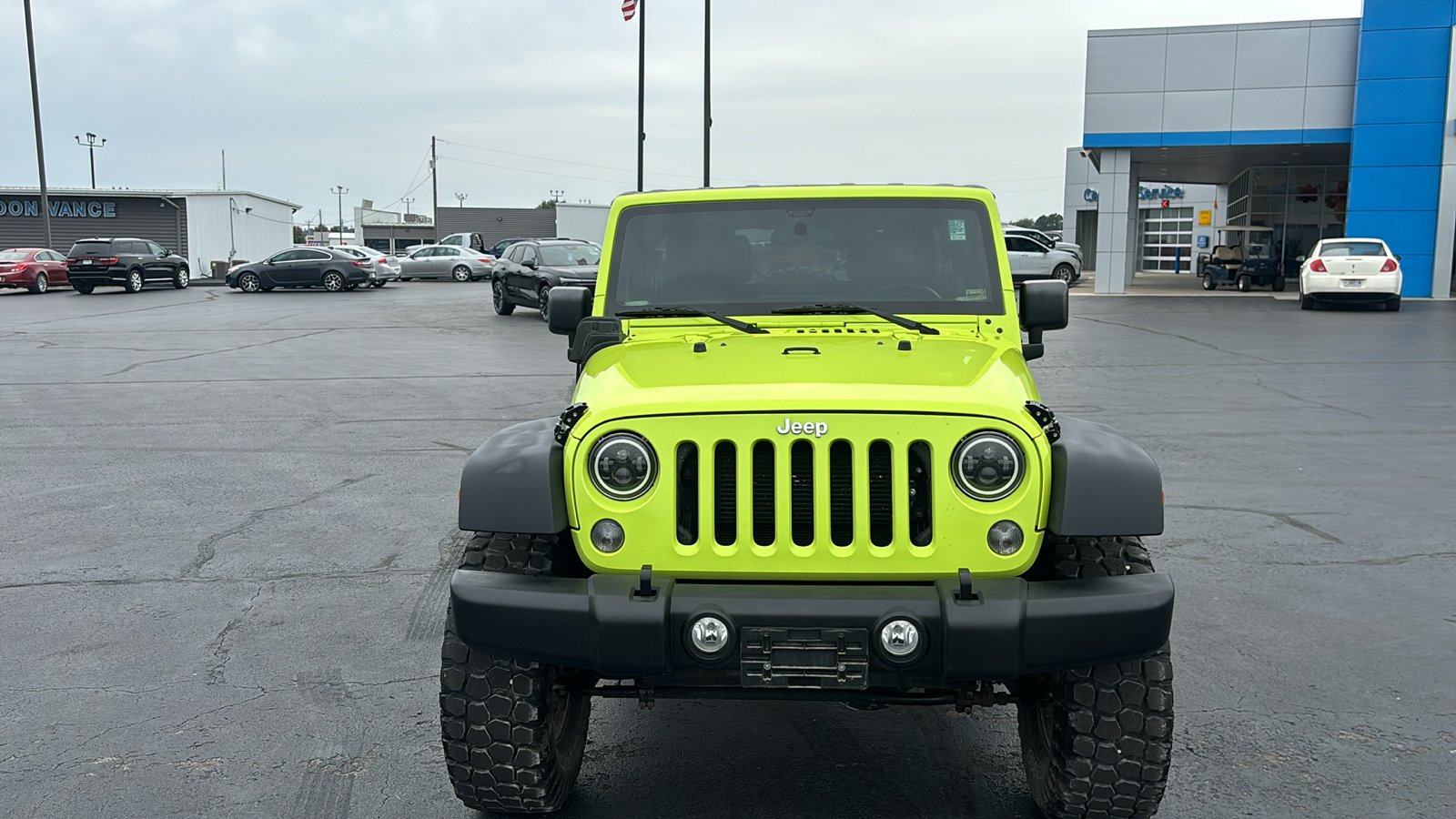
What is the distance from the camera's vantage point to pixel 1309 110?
102 feet

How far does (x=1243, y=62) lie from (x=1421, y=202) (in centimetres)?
563

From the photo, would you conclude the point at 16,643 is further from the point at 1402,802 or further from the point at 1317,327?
the point at 1317,327

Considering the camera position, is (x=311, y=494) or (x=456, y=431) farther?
(x=456, y=431)

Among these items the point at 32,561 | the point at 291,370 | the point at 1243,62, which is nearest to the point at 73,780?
the point at 32,561

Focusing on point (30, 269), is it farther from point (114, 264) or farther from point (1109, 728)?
point (1109, 728)

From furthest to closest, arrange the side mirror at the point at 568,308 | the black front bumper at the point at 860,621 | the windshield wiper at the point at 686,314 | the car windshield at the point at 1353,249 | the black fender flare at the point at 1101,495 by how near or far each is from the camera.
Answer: the car windshield at the point at 1353,249 < the side mirror at the point at 568,308 < the windshield wiper at the point at 686,314 < the black fender flare at the point at 1101,495 < the black front bumper at the point at 860,621

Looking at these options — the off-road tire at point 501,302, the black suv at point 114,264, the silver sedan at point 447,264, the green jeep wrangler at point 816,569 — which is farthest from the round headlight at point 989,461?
the silver sedan at point 447,264

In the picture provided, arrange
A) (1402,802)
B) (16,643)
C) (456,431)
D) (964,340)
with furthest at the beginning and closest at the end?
(456,431), (16,643), (964,340), (1402,802)

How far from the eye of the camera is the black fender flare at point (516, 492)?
3133 millimetres

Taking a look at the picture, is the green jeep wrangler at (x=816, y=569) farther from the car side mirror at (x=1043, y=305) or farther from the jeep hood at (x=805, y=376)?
the car side mirror at (x=1043, y=305)

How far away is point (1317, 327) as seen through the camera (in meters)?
20.9

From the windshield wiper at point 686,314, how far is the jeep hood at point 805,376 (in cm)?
5

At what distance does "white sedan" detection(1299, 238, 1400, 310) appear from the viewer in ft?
80.3

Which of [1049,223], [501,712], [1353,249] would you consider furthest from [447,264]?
[1049,223]
